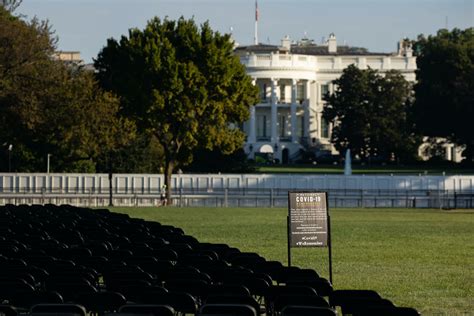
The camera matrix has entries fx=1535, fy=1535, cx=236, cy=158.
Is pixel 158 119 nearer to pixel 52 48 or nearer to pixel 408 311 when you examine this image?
pixel 52 48

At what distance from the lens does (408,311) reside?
51.9ft

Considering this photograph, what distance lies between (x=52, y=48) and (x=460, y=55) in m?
60.2

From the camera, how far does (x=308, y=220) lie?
89.9 ft

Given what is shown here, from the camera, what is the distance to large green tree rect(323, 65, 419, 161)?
147625mm

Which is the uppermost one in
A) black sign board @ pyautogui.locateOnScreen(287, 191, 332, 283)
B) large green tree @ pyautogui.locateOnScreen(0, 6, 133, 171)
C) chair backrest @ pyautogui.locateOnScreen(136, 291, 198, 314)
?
large green tree @ pyautogui.locateOnScreen(0, 6, 133, 171)

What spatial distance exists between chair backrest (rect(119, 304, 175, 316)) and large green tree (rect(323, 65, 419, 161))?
419 ft

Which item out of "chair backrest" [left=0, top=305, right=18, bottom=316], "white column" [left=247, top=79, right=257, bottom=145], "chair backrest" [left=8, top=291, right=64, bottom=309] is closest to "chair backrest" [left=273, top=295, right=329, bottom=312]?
"chair backrest" [left=8, top=291, right=64, bottom=309]

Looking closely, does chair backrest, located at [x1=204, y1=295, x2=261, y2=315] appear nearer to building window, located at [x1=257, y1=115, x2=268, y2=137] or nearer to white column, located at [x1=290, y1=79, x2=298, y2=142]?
white column, located at [x1=290, y1=79, x2=298, y2=142]

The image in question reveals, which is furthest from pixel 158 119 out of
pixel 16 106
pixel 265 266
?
pixel 265 266

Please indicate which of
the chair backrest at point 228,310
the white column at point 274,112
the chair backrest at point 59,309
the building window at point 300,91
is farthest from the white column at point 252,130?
the chair backrest at point 59,309

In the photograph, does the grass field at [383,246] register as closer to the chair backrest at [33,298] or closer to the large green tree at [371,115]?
the chair backrest at [33,298]

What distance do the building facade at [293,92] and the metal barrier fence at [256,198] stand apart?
82.4 m

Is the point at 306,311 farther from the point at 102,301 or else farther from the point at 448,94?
the point at 448,94

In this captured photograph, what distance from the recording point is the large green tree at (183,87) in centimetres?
8900
